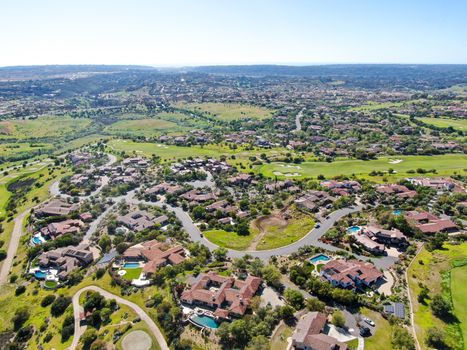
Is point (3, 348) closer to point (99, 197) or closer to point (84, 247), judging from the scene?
point (84, 247)

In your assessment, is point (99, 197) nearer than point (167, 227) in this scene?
No

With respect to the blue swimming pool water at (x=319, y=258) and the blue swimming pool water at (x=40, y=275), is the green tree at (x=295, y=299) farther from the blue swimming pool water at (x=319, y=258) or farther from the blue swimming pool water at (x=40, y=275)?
the blue swimming pool water at (x=40, y=275)

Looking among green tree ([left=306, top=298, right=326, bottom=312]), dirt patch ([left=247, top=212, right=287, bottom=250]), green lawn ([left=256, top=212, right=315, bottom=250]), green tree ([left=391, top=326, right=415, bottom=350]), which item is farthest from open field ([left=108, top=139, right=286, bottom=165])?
green tree ([left=391, top=326, right=415, bottom=350])

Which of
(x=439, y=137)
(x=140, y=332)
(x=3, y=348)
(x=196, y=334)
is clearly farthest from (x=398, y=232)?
(x=439, y=137)

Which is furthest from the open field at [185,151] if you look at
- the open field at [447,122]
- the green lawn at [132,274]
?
the open field at [447,122]

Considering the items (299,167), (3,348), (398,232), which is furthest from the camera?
(299,167)

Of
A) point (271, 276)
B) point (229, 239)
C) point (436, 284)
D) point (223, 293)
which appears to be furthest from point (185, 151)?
point (436, 284)

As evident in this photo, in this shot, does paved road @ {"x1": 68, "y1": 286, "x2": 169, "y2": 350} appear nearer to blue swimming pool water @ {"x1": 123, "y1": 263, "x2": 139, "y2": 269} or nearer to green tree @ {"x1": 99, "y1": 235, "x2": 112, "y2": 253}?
blue swimming pool water @ {"x1": 123, "y1": 263, "x2": 139, "y2": 269}
